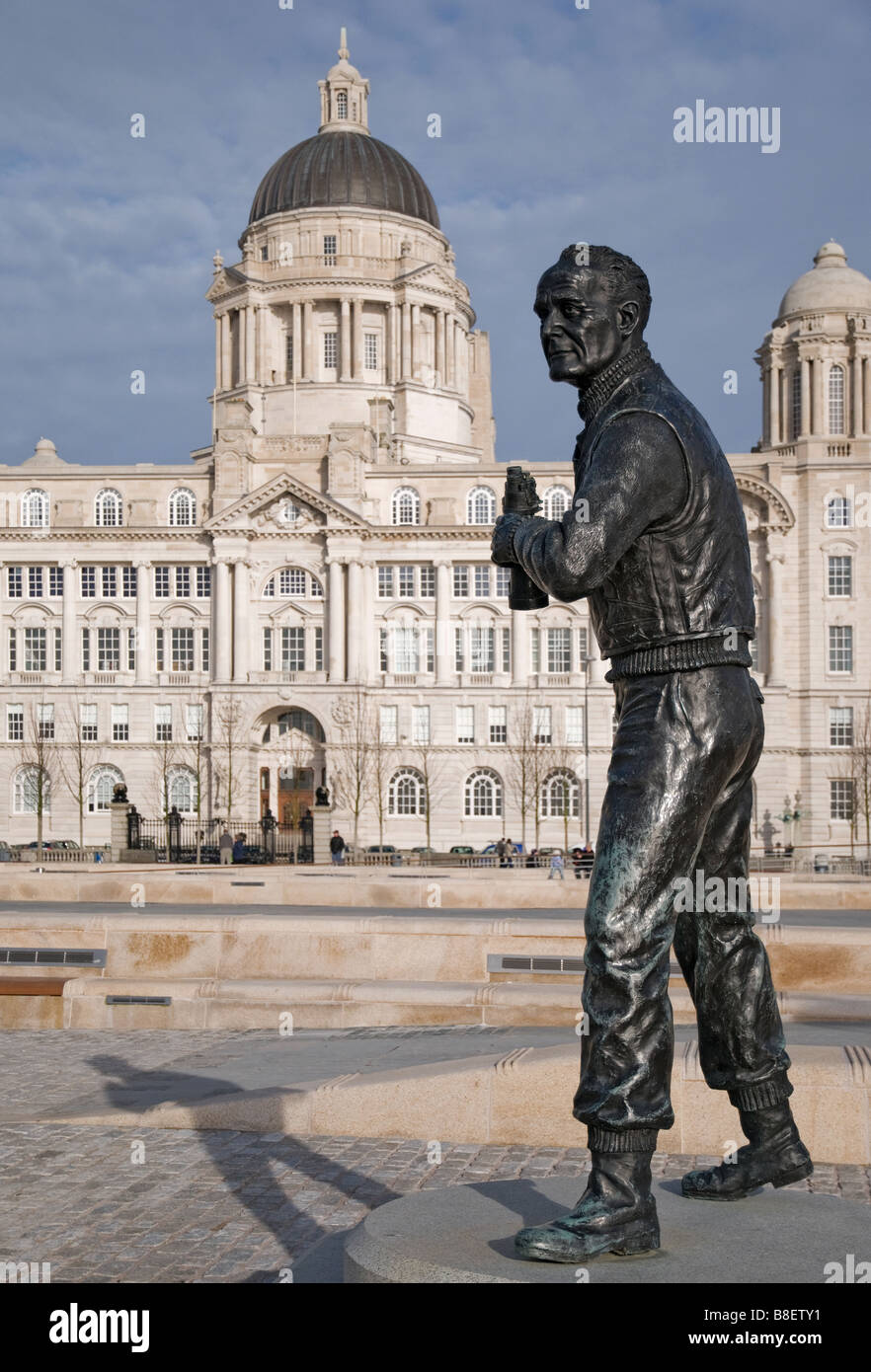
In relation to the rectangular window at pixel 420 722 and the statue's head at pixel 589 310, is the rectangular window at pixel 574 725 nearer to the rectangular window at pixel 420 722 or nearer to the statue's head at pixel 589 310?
the rectangular window at pixel 420 722

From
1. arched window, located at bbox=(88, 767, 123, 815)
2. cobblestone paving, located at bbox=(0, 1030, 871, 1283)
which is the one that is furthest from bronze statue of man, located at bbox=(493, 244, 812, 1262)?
arched window, located at bbox=(88, 767, 123, 815)

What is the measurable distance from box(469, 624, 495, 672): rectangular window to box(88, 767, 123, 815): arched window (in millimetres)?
17432

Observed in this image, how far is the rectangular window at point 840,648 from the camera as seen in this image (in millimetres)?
73500

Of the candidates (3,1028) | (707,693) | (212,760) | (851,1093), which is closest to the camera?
(707,693)

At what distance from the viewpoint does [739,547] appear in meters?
5.42

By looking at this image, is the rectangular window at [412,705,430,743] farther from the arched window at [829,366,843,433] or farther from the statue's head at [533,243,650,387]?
the statue's head at [533,243,650,387]

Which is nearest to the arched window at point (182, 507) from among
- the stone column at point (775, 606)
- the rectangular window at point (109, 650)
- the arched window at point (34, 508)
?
the arched window at point (34, 508)

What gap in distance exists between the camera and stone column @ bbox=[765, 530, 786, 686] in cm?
7244

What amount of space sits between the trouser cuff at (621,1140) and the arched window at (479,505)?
7260 centimetres

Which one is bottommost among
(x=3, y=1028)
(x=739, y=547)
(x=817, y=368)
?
(x=3, y=1028)

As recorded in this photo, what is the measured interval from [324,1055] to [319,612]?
205 ft

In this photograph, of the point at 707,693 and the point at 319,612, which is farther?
the point at 319,612

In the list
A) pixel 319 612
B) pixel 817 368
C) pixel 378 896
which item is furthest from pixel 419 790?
pixel 378 896

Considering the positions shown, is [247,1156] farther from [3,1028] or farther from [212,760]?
[212,760]
